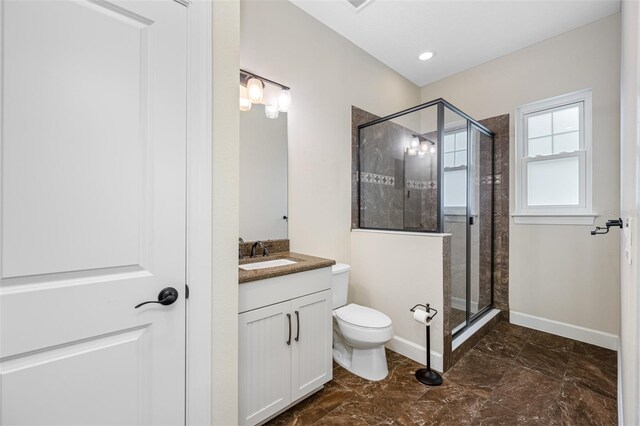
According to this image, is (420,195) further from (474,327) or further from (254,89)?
(254,89)

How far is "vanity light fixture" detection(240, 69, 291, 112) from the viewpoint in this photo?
1.91m

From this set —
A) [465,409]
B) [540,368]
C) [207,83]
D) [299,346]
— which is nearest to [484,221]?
[540,368]

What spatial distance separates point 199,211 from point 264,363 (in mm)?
950

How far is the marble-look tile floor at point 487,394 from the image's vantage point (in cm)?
162

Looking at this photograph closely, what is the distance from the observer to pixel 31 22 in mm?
833

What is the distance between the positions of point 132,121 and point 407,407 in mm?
2157

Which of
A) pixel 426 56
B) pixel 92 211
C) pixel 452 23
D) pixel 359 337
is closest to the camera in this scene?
pixel 92 211

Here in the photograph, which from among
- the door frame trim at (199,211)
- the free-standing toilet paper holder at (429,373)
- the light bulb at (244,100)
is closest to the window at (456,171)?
the free-standing toilet paper holder at (429,373)

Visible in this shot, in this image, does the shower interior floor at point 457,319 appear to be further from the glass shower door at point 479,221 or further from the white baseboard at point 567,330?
the white baseboard at point 567,330

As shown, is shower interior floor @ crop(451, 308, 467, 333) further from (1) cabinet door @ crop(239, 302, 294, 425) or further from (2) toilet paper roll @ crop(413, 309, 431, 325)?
(1) cabinet door @ crop(239, 302, 294, 425)

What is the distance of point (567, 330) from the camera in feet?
8.57

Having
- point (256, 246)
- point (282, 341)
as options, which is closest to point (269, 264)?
point (256, 246)

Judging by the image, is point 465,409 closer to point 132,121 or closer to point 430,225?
point 430,225

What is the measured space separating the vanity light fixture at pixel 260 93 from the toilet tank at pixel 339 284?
1.36 meters
